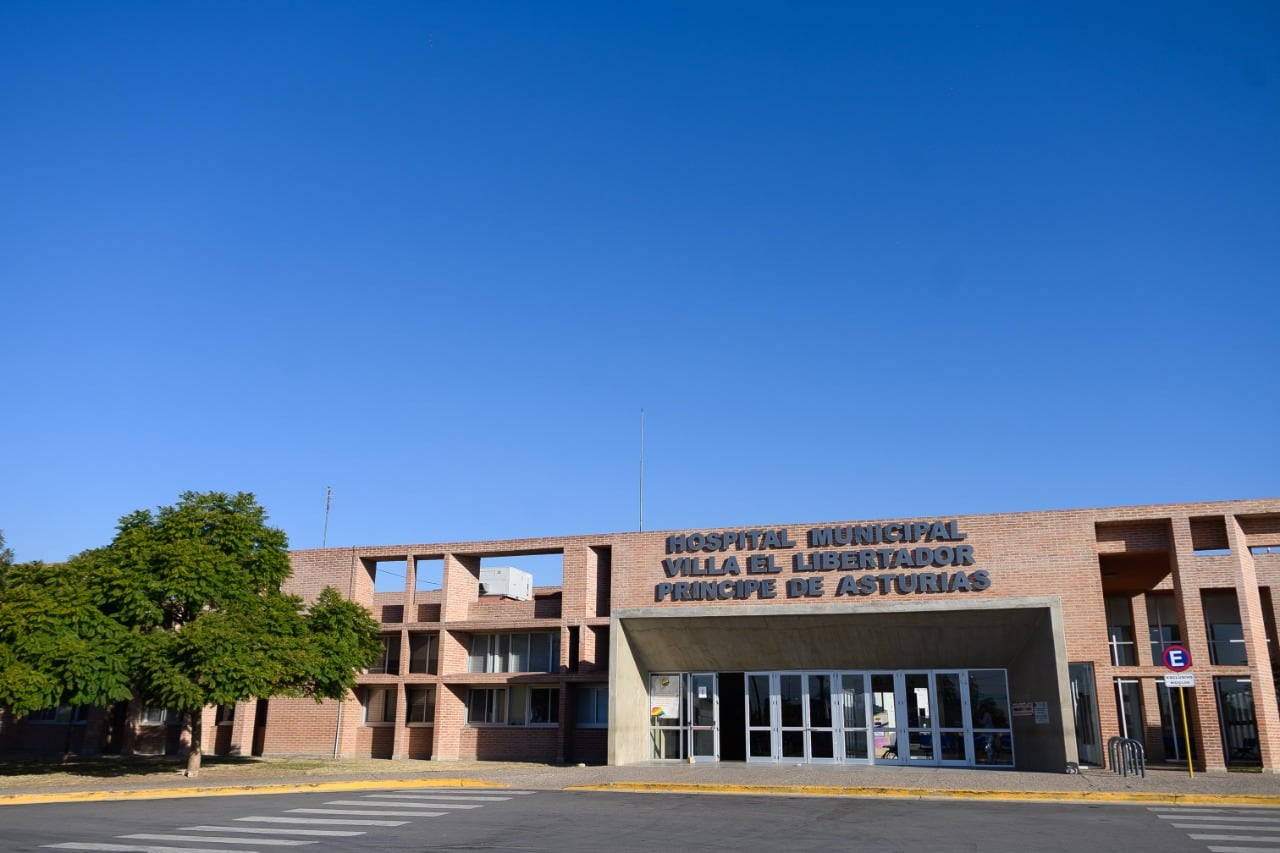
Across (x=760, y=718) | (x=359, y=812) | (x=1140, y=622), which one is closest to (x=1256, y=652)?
(x=1140, y=622)

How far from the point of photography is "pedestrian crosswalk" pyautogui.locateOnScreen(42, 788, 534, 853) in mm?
12648

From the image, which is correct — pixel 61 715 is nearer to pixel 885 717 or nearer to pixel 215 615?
pixel 215 615

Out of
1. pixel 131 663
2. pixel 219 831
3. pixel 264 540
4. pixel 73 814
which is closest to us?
pixel 219 831

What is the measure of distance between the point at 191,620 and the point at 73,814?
9853 millimetres

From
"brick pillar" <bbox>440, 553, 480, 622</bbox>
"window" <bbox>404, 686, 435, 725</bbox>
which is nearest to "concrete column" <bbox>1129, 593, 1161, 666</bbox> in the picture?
"brick pillar" <bbox>440, 553, 480, 622</bbox>

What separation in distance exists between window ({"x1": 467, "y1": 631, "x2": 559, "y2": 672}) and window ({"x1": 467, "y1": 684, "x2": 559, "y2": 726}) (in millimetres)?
652

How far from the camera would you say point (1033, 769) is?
25.9 m

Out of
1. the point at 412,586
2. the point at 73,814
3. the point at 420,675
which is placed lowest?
the point at 73,814

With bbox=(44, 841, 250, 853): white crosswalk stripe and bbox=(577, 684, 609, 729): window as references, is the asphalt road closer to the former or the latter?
bbox=(44, 841, 250, 853): white crosswalk stripe

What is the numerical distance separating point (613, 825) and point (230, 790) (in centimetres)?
1077

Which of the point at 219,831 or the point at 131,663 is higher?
the point at 131,663

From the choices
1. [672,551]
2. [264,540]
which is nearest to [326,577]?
[264,540]

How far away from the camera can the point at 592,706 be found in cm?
3094

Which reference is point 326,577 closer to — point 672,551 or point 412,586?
point 412,586
